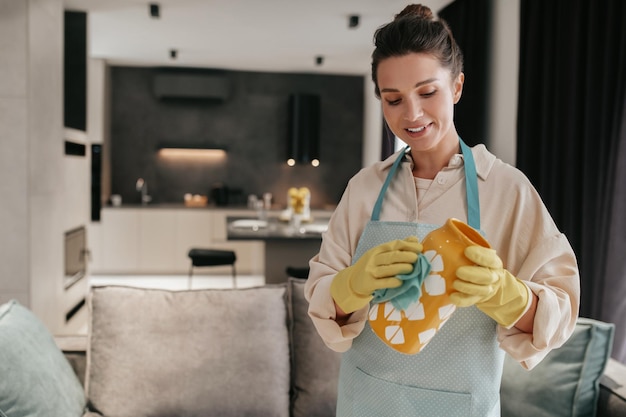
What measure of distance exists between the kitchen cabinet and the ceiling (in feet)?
6.04

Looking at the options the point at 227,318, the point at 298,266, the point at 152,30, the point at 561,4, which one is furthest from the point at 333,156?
the point at 227,318

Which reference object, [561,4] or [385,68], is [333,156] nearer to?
[561,4]

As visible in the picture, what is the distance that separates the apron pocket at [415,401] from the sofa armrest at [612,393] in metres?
1.00

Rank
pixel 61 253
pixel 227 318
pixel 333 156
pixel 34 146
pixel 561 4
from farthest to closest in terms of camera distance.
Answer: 1. pixel 333 156
2. pixel 61 253
3. pixel 34 146
4. pixel 561 4
5. pixel 227 318

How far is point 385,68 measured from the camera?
43.7 inches

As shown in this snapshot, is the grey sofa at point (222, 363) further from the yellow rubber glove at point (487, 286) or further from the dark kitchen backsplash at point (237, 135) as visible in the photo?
the dark kitchen backsplash at point (237, 135)

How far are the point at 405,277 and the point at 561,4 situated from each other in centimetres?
249

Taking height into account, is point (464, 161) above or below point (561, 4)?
below

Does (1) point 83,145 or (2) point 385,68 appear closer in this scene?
(2) point 385,68

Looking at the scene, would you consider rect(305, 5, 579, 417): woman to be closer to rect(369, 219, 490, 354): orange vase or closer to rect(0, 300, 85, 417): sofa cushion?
rect(369, 219, 490, 354): orange vase

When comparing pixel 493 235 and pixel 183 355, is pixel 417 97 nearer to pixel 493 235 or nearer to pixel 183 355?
pixel 493 235

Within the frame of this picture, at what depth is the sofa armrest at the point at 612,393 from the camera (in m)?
1.86

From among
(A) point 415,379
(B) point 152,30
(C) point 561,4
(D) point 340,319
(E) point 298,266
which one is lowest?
(E) point 298,266

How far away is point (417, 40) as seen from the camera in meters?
1.08
